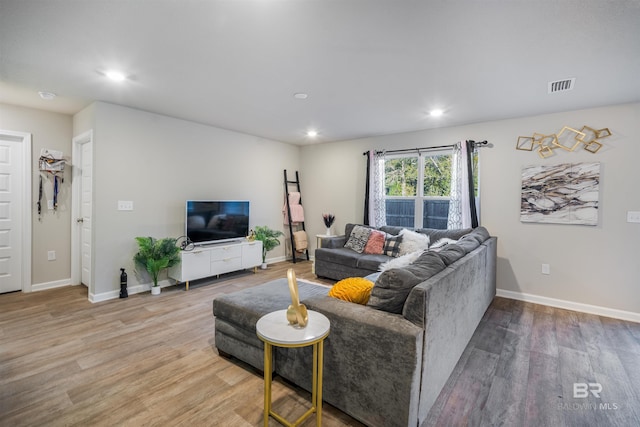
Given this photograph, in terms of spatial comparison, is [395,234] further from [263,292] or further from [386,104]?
[263,292]

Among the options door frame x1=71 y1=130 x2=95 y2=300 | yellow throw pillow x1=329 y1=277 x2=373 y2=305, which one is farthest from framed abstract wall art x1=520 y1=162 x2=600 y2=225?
door frame x1=71 y1=130 x2=95 y2=300

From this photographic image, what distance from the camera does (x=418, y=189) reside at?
479 centimetres

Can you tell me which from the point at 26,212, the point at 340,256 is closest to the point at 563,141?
the point at 340,256

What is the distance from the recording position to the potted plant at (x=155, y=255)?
376 centimetres

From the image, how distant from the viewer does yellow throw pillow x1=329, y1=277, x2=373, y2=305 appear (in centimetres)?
190

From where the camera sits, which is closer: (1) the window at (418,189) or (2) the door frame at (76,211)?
(2) the door frame at (76,211)

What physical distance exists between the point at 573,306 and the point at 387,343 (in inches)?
135

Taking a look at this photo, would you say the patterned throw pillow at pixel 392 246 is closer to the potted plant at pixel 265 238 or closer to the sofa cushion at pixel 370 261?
the sofa cushion at pixel 370 261

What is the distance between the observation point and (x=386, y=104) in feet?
11.4

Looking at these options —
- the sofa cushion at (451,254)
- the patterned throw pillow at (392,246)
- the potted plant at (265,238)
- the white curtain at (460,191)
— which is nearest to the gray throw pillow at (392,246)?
the patterned throw pillow at (392,246)

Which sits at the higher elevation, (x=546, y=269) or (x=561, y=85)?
(x=561, y=85)

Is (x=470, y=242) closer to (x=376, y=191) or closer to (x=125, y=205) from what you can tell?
(x=376, y=191)

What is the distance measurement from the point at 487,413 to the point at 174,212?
4.22m

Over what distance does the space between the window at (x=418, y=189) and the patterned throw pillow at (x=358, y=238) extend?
0.64m
